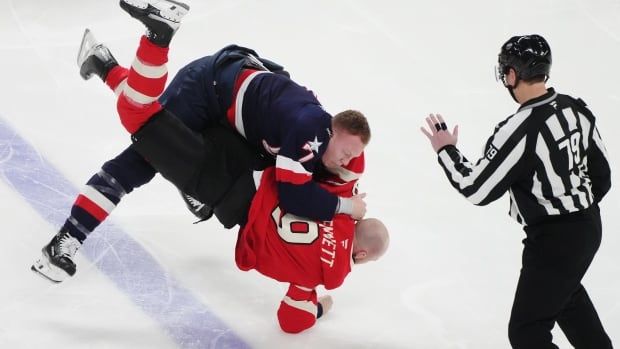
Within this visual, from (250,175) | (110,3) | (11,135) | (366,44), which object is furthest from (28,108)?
(366,44)

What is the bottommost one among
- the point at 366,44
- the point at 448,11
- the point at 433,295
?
the point at 433,295

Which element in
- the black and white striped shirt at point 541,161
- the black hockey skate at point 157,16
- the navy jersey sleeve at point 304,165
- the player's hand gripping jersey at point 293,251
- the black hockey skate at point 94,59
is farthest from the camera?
the black hockey skate at point 94,59

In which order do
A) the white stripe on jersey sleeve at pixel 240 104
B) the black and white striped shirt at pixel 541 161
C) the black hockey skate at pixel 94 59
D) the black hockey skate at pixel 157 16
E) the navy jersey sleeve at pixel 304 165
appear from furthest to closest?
the black hockey skate at pixel 94 59 < the white stripe on jersey sleeve at pixel 240 104 < the navy jersey sleeve at pixel 304 165 < the black hockey skate at pixel 157 16 < the black and white striped shirt at pixel 541 161

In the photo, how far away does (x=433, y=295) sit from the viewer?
317 centimetres

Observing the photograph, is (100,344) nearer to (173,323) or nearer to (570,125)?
(173,323)

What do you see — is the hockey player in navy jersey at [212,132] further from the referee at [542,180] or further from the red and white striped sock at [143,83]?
the referee at [542,180]

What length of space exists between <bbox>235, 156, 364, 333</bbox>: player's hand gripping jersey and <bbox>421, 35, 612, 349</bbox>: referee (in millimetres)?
472

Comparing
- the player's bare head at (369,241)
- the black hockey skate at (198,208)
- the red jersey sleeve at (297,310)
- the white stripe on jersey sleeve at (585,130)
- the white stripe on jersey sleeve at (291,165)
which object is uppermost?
the white stripe on jersey sleeve at (585,130)

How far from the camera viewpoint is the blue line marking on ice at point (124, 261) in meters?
2.79

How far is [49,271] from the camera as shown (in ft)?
9.11

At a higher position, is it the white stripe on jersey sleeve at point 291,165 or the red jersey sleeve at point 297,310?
the white stripe on jersey sleeve at point 291,165

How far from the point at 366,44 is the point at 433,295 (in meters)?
2.11

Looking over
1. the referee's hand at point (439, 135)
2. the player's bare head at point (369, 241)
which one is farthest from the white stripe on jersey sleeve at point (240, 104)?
the referee's hand at point (439, 135)

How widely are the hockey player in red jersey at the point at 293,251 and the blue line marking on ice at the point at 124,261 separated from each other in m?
0.22
